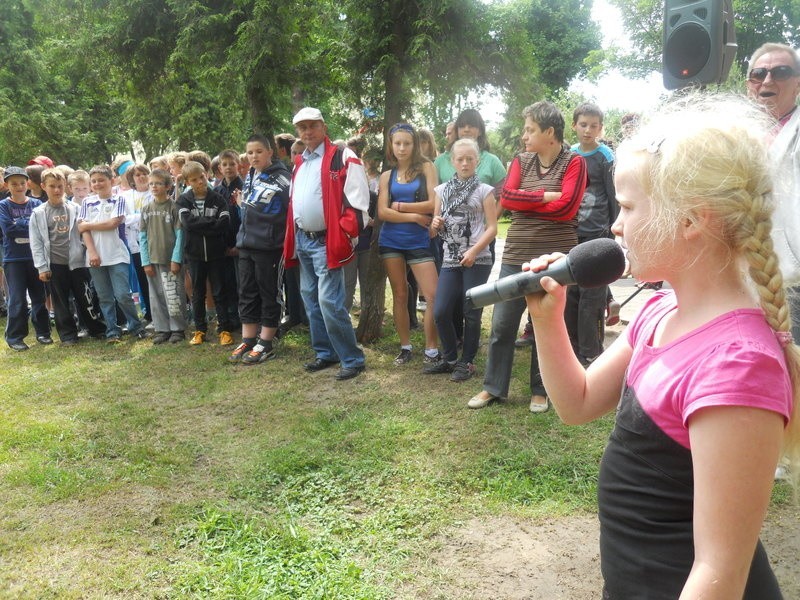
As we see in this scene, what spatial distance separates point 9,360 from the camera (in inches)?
283

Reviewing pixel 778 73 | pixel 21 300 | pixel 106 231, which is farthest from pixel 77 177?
pixel 778 73

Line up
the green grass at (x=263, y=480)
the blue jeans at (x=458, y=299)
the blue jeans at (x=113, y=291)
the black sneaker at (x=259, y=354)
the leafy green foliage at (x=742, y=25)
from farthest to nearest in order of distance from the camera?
the leafy green foliage at (x=742, y=25), the blue jeans at (x=113, y=291), the black sneaker at (x=259, y=354), the blue jeans at (x=458, y=299), the green grass at (x=263, y=480)

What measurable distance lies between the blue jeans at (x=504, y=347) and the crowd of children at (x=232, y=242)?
0.60m

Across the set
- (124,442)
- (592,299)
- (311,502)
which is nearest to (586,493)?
(311,502)

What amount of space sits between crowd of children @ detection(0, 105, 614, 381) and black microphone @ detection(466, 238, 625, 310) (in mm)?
3725

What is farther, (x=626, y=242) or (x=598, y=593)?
(x=598, y=593)

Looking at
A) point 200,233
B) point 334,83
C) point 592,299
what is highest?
point 334,83

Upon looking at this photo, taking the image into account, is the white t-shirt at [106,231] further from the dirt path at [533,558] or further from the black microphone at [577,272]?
the black microphone at [577,272]

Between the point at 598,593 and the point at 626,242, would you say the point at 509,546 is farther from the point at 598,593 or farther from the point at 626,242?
the point at 626,242

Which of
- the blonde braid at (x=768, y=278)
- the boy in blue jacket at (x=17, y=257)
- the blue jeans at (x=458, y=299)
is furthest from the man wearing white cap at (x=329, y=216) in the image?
the blonde braid at (x=768, y=278)

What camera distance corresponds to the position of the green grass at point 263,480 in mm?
3109

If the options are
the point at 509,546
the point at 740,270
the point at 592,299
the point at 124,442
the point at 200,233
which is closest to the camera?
the point at 740,270

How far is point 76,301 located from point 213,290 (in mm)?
1887

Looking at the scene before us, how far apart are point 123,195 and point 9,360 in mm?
2286
